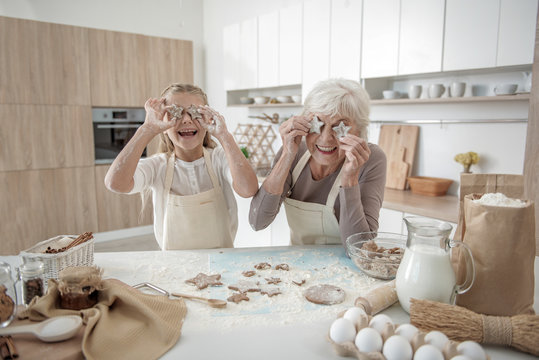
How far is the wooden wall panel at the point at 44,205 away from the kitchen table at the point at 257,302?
3003mm

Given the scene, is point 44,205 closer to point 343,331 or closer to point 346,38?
point 346,38

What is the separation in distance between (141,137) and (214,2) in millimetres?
4610

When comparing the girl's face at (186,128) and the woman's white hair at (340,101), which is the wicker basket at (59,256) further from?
the woman's white hair at (340,101)

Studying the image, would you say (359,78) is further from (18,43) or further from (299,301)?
(18,43)

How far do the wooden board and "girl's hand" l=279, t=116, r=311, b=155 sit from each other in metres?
1.99

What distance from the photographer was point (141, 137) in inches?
65.3

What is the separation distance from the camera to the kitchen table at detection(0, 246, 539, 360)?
0.94 meters

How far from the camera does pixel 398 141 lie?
3480mm

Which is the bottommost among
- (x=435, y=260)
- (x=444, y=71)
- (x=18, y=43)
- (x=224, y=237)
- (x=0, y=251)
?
(x=0, y=251)

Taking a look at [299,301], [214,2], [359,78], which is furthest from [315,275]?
[214,2]

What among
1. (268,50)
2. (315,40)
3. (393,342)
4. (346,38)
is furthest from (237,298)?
(268,50)

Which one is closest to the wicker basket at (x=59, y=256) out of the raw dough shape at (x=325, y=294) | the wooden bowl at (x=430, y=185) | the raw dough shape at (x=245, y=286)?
the raw dough shape at (x=245, y=286)

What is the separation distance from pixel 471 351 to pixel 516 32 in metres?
2.42

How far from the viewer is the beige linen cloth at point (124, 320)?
0.90 meters
